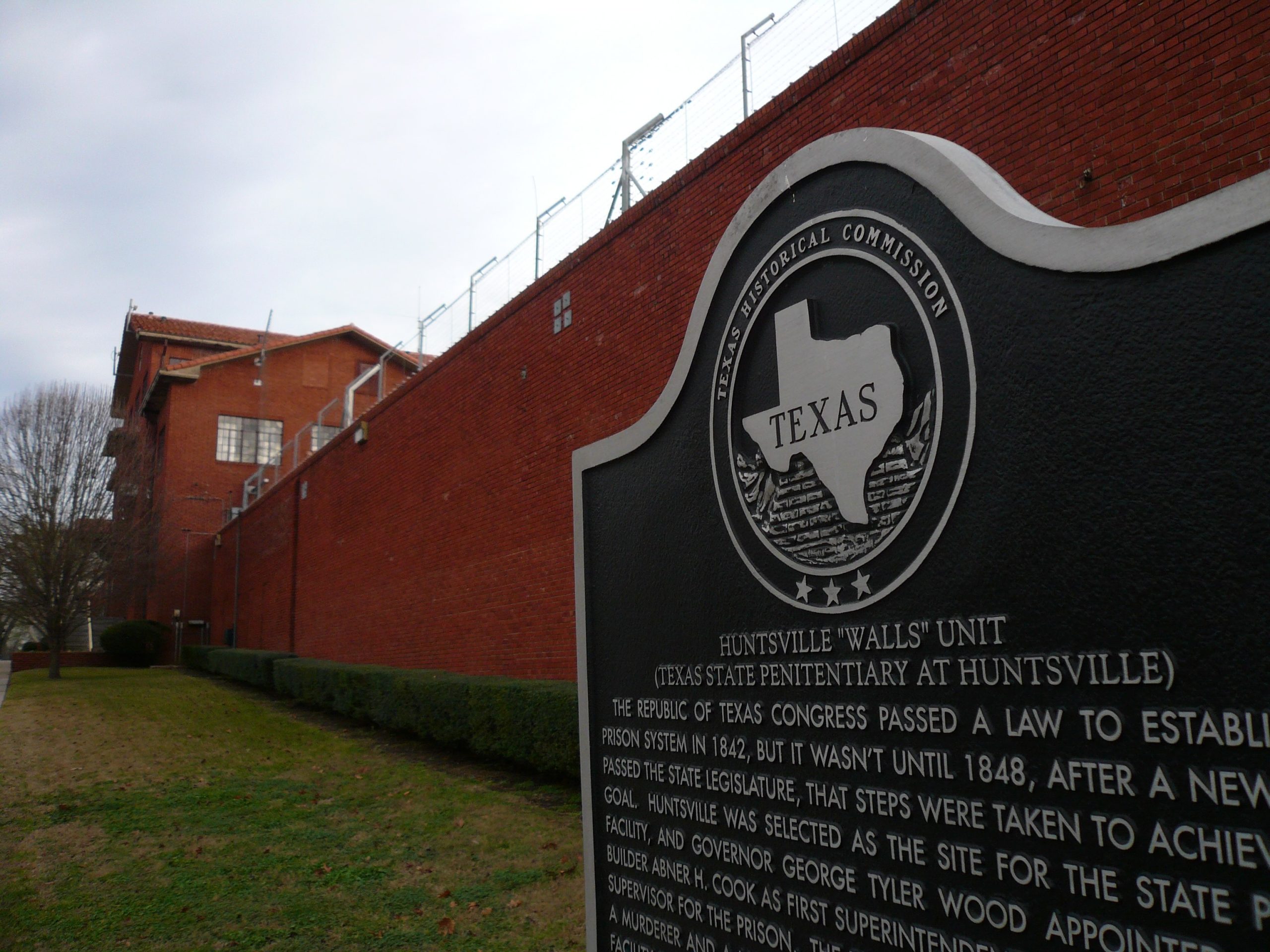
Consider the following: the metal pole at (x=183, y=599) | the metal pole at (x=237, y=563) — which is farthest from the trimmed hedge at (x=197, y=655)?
the metal pole at (x=183, y=599)

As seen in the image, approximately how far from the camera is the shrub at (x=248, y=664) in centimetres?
2052

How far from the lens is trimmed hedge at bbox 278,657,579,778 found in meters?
8.74

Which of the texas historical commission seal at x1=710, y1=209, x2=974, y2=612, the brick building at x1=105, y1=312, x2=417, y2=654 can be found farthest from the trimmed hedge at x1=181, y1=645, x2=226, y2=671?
the texas historical commission seal at x1=710, y1=209, x2=974, y2=612

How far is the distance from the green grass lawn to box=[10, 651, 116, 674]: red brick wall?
20947 mm

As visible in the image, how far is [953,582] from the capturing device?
5.61ft

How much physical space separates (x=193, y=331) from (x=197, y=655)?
16.0m

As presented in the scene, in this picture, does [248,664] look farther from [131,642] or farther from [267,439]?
[267,439]

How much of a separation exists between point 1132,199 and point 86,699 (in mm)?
19405

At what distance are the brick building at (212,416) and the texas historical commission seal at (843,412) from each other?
30003mm

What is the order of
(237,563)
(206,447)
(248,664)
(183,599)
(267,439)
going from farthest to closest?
(267,439) < (206,447) < (183,599) < (237,563) < (248,664)

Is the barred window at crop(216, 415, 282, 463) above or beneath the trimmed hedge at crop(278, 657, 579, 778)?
above

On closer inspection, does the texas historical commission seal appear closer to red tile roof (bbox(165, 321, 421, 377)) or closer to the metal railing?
the metal railing

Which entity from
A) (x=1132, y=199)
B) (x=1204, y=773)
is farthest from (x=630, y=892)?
(x=1132, y=199)

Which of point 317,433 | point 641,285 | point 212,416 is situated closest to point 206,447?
point 212,416
